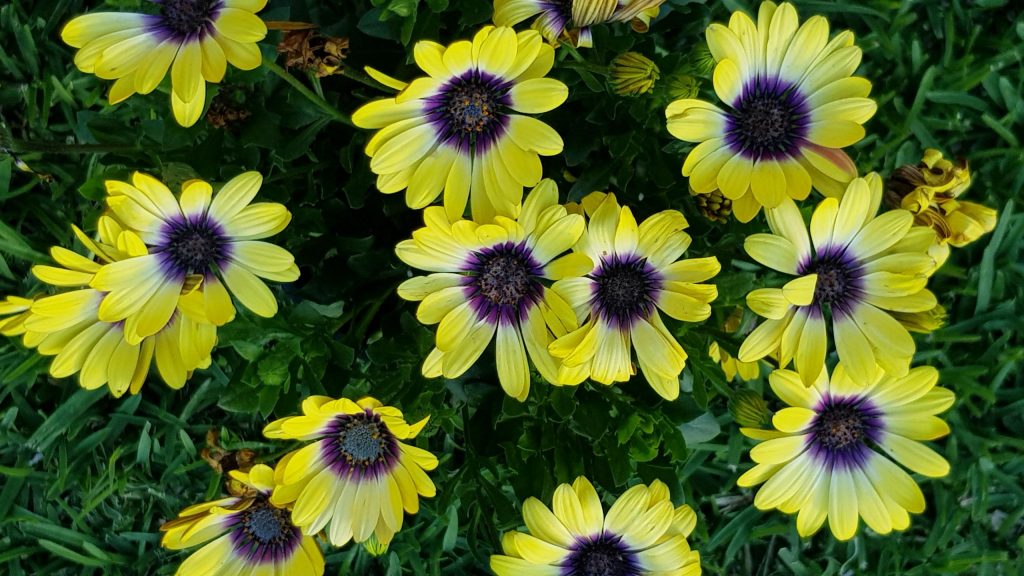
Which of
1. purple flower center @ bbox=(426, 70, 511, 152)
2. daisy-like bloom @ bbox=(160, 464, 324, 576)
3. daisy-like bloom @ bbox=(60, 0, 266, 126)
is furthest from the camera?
daisy-like bloom @ bbox=(160, 464, 324, 576)

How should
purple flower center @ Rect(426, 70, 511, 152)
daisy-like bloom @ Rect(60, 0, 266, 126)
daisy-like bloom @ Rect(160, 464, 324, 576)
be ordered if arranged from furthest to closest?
daisy-like bloom @ Rect(160, 464, 324, 576) → purple flower center @ Rect(426, 70, 511, 152) → daisy-like bloom @ Rect(60, 0, 266, 126)

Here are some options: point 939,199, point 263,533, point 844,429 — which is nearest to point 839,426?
point 844,429

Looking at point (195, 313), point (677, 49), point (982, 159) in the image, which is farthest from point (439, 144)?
point (982, 159)

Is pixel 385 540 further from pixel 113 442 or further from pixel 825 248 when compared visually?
pixel 113 442

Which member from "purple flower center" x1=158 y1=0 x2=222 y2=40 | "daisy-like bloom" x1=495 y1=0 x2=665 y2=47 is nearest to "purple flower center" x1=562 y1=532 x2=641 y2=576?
"daisy-like bloom" x1=495 y1=0 x2=665 y2=47

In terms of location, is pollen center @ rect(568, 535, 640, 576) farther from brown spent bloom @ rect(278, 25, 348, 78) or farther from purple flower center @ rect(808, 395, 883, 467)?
brown spent bloom @ rect(278, 25, 348, 78)

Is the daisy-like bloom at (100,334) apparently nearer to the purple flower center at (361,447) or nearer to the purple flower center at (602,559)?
the purple flower center at (361,447)

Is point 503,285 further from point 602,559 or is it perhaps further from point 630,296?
point 602,559
